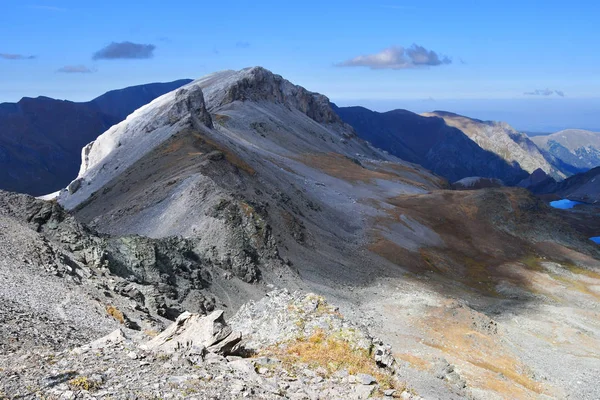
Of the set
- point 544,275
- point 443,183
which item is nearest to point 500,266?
point 544,275

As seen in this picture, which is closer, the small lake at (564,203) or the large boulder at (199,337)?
the large boulder at (199,337)

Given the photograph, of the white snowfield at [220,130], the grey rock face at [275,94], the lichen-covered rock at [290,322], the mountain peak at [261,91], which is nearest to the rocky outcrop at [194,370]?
the lichen-covered rock at [290,322]

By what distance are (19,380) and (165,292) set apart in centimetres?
2105

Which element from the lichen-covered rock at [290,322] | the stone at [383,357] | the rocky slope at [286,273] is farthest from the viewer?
the lichen-covered rock at [290,322]

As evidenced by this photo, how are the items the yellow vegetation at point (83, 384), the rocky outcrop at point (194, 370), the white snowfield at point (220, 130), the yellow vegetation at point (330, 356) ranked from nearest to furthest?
1. the yellow vegetation at point (83, 384)
2. the rocky outcrop at point (194, 370)
3. the yellow vegetation at point (330, 356)
4. the white snowfield at point (220, 130)

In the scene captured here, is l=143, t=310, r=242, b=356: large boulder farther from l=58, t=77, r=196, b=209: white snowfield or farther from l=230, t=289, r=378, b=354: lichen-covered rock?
l=58, t=77, r=196, b=209: white snowfield

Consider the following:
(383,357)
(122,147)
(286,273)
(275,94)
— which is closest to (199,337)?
(383,357)

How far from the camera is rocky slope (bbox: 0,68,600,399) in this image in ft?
64.4

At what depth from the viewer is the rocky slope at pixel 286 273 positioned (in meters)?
19.6

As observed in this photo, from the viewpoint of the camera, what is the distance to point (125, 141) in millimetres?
93938

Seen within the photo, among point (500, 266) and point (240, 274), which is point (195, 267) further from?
point (500, 266)

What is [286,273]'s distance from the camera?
49500 millimetres

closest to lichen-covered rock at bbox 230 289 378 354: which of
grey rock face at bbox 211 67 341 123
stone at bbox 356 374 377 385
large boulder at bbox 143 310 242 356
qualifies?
large boulder at bbox 143 310 242 356

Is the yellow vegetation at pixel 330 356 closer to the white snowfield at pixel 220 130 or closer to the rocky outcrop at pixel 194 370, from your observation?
the rocky outcrop at pixel 194 370
